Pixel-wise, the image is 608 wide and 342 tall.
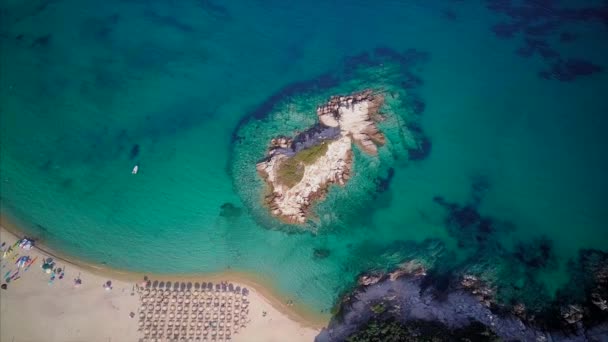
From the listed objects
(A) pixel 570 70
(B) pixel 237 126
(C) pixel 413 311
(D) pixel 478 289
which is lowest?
(C) pixel 413 311

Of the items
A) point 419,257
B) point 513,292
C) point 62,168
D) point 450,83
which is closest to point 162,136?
point 62,168

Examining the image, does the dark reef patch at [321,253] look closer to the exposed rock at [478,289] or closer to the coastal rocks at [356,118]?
the coastal rocks at [356,118]

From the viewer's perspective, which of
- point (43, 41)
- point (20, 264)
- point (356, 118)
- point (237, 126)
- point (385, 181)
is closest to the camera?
point (20, 264)

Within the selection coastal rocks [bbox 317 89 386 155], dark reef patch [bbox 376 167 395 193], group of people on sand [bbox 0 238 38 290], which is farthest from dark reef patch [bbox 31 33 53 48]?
dark reef patch [bbox 376 167 395 193]

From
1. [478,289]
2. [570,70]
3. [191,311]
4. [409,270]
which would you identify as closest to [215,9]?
[191,311]

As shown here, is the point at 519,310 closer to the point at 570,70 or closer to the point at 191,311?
the point at 191,311

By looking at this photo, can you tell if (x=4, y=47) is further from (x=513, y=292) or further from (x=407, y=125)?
(x=513, y=292)

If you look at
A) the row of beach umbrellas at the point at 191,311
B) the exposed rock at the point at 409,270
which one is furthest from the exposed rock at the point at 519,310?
the row of beach umbrellas at the point at 191,311
